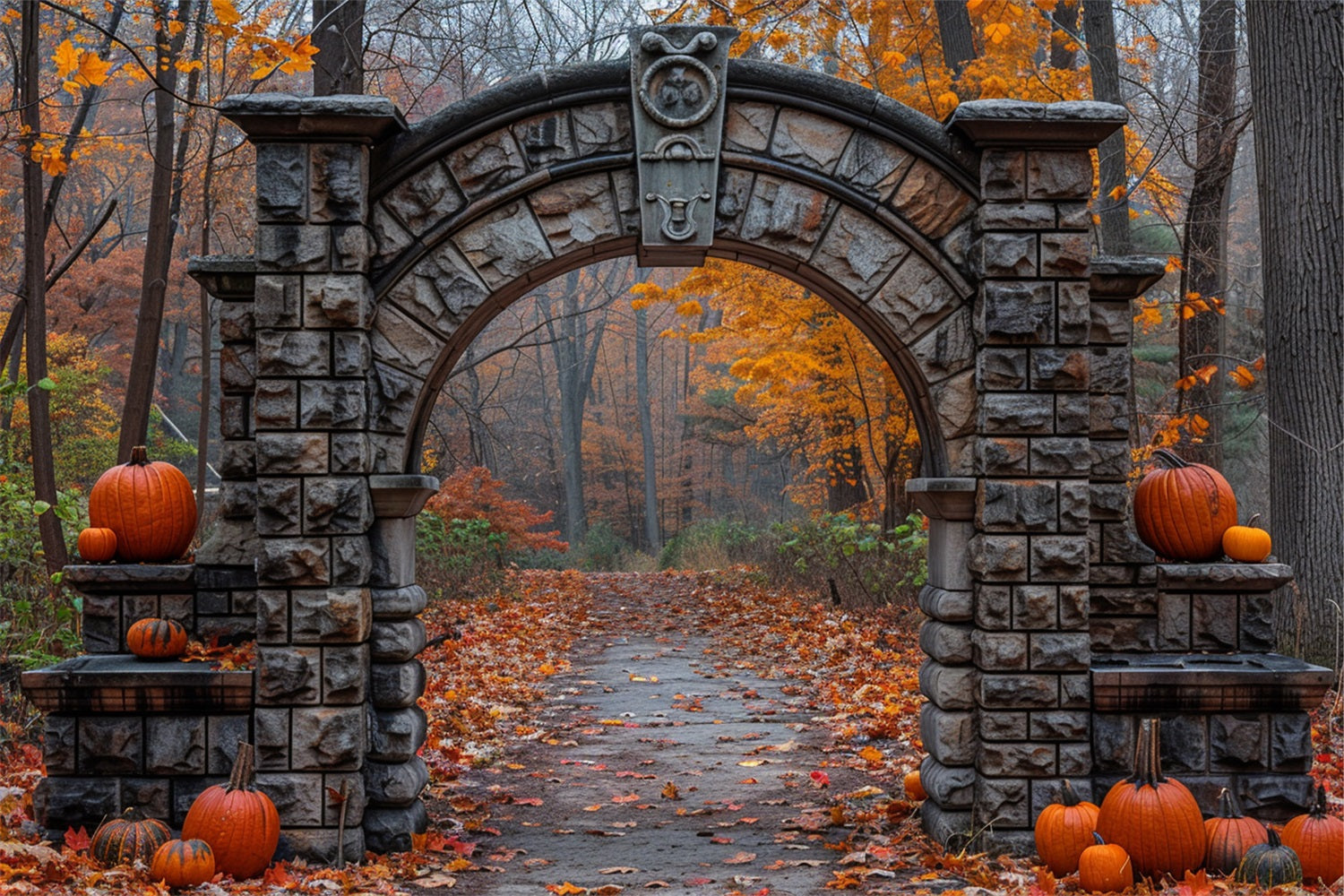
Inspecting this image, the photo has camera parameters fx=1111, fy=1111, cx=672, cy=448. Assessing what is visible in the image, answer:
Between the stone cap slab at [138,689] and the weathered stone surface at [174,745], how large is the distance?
0.07 meters

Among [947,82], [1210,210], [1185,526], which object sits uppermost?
[947,82]

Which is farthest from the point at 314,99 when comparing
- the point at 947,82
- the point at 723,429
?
the point at 723,429

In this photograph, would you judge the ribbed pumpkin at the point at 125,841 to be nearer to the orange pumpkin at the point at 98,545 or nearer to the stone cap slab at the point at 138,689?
the stone cap slab at the point at 138,689

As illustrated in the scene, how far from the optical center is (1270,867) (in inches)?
183

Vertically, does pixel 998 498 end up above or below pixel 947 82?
below

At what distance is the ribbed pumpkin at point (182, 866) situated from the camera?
4703 millimetres

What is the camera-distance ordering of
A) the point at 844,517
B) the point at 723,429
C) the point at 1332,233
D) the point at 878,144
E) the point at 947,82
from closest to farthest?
the point at 878,144, the point at 1332,233, the point at 947,82, the point at 844,517, the point at 723,429

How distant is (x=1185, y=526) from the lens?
19.0ft

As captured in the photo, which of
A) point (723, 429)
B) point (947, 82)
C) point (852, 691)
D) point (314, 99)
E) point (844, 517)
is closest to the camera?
point (314, 99)

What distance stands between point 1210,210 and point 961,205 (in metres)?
8.06

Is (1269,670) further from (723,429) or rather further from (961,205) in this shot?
(723,429)

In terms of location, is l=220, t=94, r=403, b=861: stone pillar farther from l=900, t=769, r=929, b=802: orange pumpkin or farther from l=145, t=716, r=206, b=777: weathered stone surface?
l=900, t=769, r=929, b=802: orange pumpkin

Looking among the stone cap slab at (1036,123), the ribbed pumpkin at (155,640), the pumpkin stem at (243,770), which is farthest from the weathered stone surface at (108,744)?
the stone cap slab at (1036,123)

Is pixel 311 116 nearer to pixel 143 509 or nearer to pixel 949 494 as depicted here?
pixel 143 509
